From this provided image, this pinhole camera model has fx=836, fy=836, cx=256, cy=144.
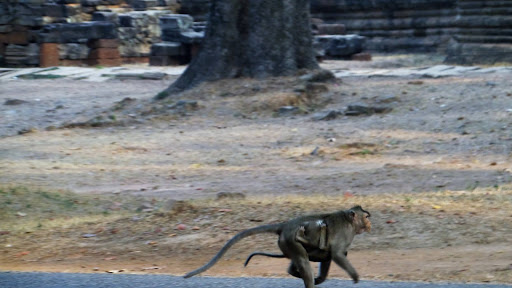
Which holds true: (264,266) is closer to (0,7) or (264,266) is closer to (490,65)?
(490,65)

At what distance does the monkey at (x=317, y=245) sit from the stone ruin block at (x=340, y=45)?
57.4 feet

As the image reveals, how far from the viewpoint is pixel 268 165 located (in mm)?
9680


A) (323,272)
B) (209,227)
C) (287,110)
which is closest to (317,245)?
(323,272)

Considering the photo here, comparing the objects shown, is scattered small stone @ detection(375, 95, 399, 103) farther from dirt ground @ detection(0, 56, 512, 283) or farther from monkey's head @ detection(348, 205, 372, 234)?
monkey's head @ detection(348, 205, 372, 234)

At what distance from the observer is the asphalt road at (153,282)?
183 inches

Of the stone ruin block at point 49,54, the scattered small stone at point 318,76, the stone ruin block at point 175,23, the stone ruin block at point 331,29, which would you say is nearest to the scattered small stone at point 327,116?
the scattered small stone at point 318,76

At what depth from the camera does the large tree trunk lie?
13.5 metres

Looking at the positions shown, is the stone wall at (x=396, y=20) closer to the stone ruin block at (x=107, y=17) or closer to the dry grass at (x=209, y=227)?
the stone ruin block at (x=107, y=17)

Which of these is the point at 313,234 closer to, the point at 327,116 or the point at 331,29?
the point at 327,116

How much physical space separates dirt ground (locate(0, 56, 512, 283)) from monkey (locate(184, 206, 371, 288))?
0.67 m

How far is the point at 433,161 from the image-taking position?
9312mm

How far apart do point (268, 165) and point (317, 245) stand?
5.41 metres

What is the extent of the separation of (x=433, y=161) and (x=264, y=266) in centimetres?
432

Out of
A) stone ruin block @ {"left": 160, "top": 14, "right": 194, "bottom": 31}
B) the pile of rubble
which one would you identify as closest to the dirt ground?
the pile of rubble
